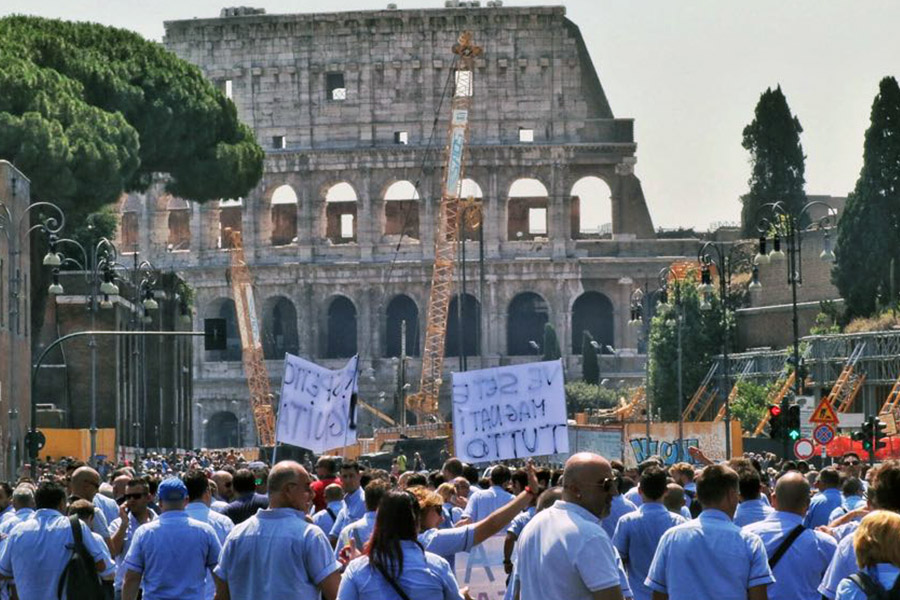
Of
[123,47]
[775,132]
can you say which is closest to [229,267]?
[775,132]

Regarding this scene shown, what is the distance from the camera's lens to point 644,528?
1322 cm

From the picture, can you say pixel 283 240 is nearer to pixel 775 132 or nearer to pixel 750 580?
pixel 775 132

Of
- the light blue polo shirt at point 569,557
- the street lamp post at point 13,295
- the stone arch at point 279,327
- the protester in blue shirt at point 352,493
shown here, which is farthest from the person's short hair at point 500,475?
the stone arch at point 279,327

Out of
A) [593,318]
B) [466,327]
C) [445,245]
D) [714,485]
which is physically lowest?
[714,485]

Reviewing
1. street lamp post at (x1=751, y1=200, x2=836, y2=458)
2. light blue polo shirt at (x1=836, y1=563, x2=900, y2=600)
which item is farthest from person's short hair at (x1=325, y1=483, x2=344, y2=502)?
street lamp post at (x1=751, y1=200, x2=836, y2=458)

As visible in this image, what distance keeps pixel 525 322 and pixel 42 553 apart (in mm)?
96654

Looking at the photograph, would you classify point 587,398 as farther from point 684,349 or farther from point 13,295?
point 13,295

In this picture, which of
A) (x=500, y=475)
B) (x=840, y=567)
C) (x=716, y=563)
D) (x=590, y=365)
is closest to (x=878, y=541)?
(x=840, y=567)

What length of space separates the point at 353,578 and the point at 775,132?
273 ft

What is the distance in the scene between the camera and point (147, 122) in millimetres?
71562

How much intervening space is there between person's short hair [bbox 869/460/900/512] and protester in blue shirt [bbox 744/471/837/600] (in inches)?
84.2

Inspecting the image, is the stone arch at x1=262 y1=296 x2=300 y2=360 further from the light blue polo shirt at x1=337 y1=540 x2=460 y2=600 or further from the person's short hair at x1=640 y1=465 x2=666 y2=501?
the light blue polo shirt at x1=337 y1=540 x2=460 y2=600

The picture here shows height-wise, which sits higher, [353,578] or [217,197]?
[217,197]

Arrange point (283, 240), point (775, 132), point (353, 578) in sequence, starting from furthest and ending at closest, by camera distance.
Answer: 1. point (283, 240)
2. point (775, 132)
3. point (353, 578)
